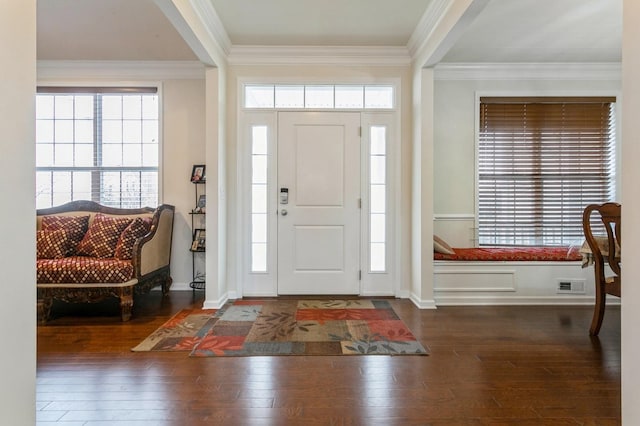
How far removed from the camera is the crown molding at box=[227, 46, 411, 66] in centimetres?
378

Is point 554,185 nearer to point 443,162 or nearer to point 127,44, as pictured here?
point 443,162

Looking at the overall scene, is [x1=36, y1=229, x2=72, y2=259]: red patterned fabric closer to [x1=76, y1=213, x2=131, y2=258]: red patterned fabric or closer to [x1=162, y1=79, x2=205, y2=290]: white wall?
[x1=76, y1=213, x2=131, y2=258]: red patterned fabric

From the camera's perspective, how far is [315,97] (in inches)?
155

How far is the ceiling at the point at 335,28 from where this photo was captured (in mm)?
3002

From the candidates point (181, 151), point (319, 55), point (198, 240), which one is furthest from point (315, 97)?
point (198, 240)

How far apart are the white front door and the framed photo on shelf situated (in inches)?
34.1

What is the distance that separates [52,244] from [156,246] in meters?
0.88

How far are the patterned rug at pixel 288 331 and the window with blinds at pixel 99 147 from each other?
5.91 feet

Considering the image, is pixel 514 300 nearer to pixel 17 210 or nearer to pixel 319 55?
pixel 319 55

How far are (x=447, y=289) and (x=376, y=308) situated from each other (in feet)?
2.52

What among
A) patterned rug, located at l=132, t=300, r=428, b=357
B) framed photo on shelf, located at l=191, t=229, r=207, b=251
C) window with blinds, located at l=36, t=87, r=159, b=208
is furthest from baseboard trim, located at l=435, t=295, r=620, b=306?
window with blinds, located at l=36, t=87, r=159, b=208

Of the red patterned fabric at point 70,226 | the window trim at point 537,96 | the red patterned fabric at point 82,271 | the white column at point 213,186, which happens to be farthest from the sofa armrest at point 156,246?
the window trim at point 537,96

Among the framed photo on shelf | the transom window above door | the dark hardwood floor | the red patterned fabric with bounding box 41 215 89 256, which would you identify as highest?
the transom window above door

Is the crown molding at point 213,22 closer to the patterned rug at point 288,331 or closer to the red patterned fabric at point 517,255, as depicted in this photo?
the patterned rug at point 288,331
